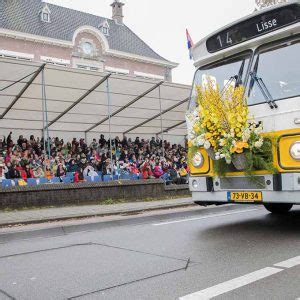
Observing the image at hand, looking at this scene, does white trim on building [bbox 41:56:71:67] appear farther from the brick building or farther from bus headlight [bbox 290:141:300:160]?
bus headlight [bbox 290:141:300:160]

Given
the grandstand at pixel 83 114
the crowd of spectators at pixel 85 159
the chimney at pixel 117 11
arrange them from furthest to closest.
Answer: the chimney at pixel 117 11 → the crowd of spectators at pixel 85 159 → the grandstand at pixel 83 114

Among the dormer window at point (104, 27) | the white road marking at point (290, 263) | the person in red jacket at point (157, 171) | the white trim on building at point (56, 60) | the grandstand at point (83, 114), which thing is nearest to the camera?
the white road marking at point (290, 263)

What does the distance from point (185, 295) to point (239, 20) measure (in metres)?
4.85

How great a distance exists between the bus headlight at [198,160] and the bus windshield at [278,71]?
47.3 inches

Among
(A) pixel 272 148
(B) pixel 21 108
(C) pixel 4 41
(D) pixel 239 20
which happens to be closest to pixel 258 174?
(A) pixel 272 148

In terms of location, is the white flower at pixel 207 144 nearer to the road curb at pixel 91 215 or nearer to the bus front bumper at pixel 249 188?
the bus front bumper at pixel 249 188

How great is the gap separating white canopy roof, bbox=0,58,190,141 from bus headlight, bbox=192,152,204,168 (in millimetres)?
8741

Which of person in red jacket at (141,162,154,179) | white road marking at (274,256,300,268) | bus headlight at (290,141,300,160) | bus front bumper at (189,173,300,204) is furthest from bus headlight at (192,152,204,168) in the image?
person in red jacket at (141,162,154,179)

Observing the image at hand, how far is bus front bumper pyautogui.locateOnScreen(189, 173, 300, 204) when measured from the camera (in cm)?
590

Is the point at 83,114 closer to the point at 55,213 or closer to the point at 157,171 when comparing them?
the point at 157,171

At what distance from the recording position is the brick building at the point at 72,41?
31.1 m

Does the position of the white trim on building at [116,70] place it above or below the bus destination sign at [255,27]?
above

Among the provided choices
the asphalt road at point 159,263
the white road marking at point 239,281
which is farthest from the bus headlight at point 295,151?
the white road marking at point 239,281

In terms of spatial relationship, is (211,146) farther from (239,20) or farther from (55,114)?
(55,114)
